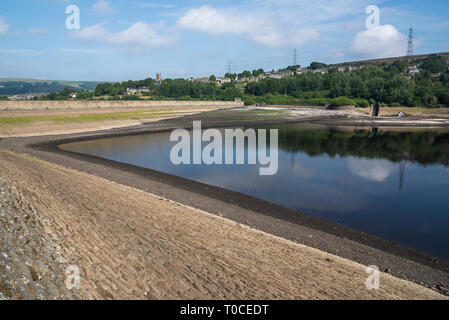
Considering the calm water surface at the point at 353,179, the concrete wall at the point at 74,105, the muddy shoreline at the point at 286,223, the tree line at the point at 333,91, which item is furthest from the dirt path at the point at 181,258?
the tree line at the point at 333,91

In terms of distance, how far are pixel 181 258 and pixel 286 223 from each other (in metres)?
5.90

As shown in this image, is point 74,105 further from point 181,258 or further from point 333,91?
point 333,91

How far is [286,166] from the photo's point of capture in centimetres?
2489

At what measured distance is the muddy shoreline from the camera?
9367 millimetres

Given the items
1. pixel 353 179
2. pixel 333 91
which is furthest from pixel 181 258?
pixel 333 91

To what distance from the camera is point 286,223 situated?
40.8ft

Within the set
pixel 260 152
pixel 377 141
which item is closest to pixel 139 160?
pixel 260 152

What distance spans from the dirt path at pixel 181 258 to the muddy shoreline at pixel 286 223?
2.95 ft

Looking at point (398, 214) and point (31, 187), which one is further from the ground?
point (31, 187)

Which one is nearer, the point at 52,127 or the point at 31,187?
the point at 31,187

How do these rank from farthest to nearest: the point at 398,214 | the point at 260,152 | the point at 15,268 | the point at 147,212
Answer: the point at 260,152 < the point at 398,214 < the point at 147,212 < the point at 15,268

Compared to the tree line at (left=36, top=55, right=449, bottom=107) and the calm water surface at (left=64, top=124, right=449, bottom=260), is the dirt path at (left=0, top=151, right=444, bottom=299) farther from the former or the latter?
the tree line at (left=36, top=55, right=449, bottom=107)

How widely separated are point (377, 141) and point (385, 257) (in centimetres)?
3379
